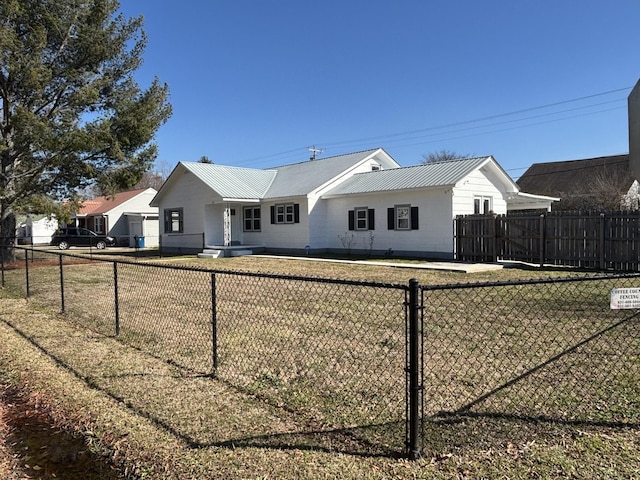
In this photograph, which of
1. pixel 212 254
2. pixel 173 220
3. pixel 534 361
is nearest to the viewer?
pixel 534 361

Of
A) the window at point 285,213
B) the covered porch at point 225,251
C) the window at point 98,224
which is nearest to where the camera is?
the window at point 285,213

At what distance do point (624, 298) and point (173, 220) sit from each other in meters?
26.6

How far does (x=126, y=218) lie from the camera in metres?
41.9

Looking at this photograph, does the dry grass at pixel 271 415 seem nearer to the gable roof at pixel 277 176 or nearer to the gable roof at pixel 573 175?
the gable roof at pixel 277 176

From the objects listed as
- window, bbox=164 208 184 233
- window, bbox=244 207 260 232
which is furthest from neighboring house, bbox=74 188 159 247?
window, bbox=244 207 260 232

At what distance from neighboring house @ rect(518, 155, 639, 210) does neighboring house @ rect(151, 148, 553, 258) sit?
11.6 meters

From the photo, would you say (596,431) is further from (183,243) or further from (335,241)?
(183,243)

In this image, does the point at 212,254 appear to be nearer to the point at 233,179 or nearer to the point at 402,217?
the point at 233,179

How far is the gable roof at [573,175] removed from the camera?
126 ft

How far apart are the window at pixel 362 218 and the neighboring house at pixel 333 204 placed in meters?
0.05

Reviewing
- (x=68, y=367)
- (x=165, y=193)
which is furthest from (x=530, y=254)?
(x=165, y=193)

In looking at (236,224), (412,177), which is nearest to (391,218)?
(412,177)

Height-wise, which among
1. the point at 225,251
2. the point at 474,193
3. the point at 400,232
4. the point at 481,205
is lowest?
the point at 225,251

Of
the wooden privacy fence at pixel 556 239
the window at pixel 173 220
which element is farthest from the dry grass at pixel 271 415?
the window at pixel 173 220
